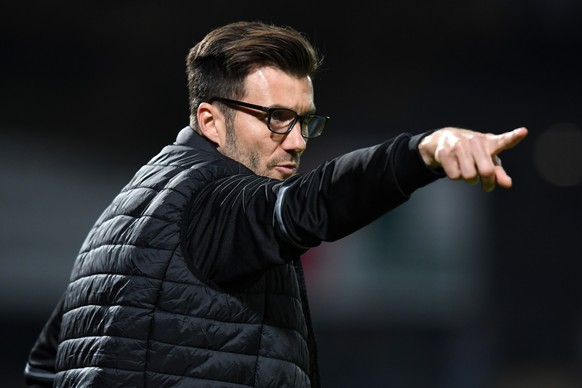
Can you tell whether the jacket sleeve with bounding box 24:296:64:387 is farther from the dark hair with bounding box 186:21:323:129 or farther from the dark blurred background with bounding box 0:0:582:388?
the dark blurred background with bounding box 0:0:582:388

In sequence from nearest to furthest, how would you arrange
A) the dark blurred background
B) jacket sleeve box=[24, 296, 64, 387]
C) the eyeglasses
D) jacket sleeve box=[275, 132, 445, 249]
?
jacket sleeve box=[275, 132, 445, 249], the eyeglasses, jacket sleeve box=[24, 296, 64, 387], the dark blurred background

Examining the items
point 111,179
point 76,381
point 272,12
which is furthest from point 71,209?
point 76,381

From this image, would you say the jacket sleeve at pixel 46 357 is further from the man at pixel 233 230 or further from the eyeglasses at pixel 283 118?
the eyeglasses at pixel 283 118

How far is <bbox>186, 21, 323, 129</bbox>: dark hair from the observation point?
190 cm

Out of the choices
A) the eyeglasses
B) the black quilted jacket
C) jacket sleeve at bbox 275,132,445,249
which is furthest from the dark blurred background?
jacket sleeve at bbox 275,132,445,249

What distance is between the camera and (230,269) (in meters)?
1.57

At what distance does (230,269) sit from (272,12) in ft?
17.1

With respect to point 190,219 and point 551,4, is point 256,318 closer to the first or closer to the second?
point 190,219

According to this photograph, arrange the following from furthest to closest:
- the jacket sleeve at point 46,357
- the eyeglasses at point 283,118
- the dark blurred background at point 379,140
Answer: the dark blurred background at point 379,140
the jacket sleeve at point 46,357
the eyeglasses at point 283,118

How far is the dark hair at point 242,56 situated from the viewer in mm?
1896

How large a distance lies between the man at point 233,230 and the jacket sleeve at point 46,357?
0.15 m

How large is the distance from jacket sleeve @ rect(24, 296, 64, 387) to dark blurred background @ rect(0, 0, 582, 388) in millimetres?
3999

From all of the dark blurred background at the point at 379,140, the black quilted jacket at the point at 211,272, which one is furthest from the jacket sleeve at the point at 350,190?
the dark blurred background at the point at 379,140

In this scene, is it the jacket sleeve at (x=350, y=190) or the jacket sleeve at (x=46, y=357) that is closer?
the jacket sleeve at (x=350, y=190)
